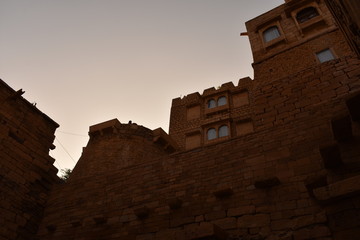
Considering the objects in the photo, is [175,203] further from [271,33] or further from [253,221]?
[271,33]

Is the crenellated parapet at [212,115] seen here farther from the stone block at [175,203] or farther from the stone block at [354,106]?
the stone block at [354,106]

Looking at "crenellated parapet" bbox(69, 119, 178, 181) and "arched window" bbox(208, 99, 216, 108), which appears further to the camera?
"arched window" bbox(208, 99, 216, 108)

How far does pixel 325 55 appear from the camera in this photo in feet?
31.6

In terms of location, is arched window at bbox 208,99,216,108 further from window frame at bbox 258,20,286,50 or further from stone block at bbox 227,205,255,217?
stone block at bbox 227,205,255,217

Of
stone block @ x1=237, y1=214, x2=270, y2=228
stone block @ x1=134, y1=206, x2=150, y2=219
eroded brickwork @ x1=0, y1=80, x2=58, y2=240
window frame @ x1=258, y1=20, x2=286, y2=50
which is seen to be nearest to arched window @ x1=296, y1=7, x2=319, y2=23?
window frame @ x1=258, y1=20, x2=286, y2=50

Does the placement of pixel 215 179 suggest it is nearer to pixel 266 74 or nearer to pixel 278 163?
pixel 278 163

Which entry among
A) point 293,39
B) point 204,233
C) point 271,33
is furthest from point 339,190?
point 271,33

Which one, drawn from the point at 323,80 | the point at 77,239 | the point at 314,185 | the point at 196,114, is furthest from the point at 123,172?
the point at 196,114

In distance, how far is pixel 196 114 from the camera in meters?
21.7

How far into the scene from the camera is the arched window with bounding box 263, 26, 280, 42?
1195 cm

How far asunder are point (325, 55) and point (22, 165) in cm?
1036

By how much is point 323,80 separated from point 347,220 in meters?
4.40

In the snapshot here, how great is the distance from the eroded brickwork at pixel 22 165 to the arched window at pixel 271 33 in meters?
9.32

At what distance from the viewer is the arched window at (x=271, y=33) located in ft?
39.2
